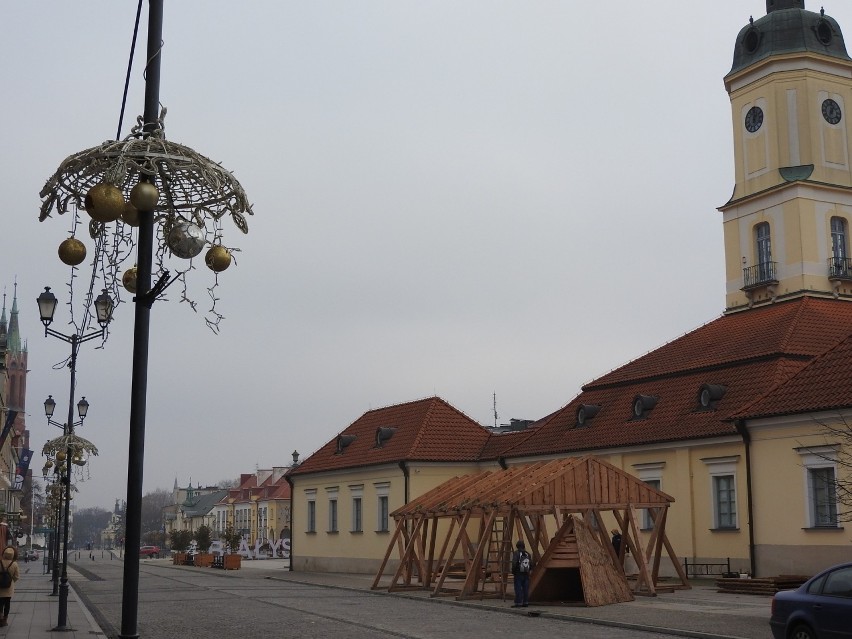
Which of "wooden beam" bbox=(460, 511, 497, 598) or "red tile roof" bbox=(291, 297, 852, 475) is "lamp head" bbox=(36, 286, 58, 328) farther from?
"red tile roof" bbox=(291, 297, 852, 475)

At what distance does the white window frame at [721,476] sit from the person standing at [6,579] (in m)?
18.7

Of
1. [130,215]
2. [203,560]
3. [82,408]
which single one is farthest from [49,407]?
[203,560]

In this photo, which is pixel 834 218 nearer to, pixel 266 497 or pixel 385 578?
pixel 385 578

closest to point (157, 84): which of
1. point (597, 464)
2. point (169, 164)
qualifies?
point (169, 164)

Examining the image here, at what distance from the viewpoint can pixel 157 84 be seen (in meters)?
8.81

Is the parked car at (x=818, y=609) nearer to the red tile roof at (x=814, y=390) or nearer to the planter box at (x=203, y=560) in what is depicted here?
the red tile roof at (x=814, y=390)

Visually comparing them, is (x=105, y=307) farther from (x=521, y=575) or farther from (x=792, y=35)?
(x=792, y=35)

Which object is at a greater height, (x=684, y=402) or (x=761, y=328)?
(x=761, y=328)

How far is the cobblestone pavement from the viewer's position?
18938 mm

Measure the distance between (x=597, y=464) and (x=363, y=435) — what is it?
2184cm

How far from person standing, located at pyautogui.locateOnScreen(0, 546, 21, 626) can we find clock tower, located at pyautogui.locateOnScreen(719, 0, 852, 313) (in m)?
27.7

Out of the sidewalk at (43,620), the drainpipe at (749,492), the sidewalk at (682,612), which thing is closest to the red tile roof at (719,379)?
the drainpipe at (749,492)

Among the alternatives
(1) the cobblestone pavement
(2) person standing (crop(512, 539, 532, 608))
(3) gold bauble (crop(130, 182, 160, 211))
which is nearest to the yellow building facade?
(1) the cobblestone pavement

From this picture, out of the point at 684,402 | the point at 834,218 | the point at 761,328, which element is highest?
the point at 834,218
